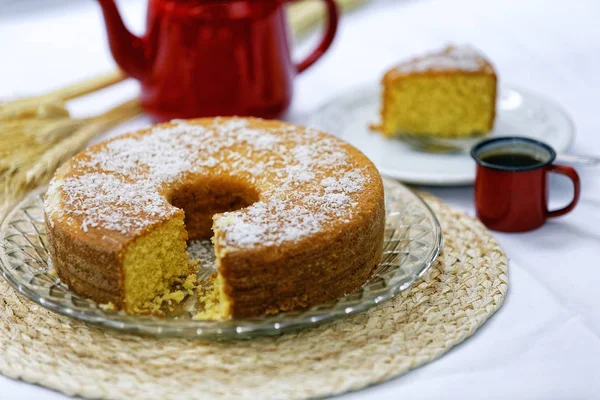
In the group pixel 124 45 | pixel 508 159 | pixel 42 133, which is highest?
pixel 124 45

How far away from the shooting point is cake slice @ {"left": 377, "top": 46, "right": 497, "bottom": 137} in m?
2.84

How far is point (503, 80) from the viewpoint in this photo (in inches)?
133

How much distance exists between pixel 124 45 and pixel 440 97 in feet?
3.80

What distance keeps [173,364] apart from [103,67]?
2.24m

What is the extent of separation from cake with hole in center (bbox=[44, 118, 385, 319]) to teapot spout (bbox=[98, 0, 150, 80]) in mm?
519

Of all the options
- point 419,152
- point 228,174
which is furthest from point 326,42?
point 228,174

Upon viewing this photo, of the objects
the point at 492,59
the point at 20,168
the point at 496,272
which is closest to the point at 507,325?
the point at 496,272

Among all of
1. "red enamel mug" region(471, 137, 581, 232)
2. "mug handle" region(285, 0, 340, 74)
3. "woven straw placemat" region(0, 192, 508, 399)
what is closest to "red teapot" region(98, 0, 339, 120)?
"mug handle" region(285, 0, 340, 74)

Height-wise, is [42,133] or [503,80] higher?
[42,133]

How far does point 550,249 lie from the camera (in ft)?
7.23

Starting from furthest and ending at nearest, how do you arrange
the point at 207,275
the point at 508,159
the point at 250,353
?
the point at 508,159 → the point at 207,275 → the point at 250,353

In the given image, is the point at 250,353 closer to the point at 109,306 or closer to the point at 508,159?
the point at 109,306

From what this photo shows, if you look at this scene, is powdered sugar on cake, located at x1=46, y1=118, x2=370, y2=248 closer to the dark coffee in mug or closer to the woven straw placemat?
the woven straw placemat

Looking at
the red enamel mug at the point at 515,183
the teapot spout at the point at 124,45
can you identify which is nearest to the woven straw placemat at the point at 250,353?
the red enamel mug at the point at 515,183
